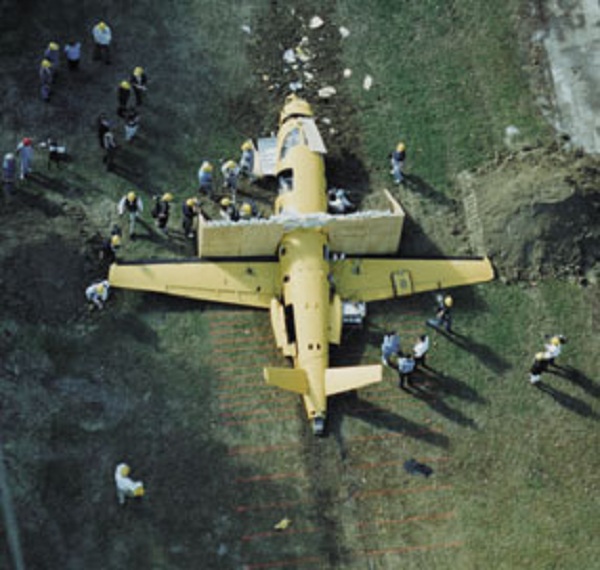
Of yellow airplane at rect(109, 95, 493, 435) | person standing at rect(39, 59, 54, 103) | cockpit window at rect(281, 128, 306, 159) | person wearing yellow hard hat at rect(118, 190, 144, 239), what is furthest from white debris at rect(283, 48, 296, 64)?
person wearing yellow hard hat at rect(118, 190, 144, 239)

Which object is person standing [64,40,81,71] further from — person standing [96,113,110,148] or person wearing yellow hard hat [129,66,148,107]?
person standing [96,113,110,148]

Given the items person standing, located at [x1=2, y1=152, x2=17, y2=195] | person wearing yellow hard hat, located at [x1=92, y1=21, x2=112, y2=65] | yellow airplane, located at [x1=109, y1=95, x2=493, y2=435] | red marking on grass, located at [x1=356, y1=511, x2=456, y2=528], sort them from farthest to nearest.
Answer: person wearing yellow hard hat, located at [x1=92, y1=21, x2=112, y2=65], person standing, located at [x1=2, y1=152, x2=17, y2=195], yellow airplane, located at [x1=109, y1=95, x2=493, y2=435], red marking on grass, located at [x1=356, y1=511, x2=456, y2=528]

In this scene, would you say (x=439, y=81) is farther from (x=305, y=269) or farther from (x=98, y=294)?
(x=98, y=294)

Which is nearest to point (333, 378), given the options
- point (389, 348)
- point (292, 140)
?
point (389, 348)

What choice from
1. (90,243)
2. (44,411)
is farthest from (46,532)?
(90,243)

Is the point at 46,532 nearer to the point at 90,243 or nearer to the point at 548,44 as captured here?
the point at 90,243

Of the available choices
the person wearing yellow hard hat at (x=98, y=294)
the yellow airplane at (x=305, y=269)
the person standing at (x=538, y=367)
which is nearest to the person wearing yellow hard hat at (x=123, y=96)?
the yellow airplane at (x=305, y=269)

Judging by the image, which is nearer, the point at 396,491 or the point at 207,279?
the point at 396,491
